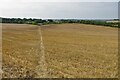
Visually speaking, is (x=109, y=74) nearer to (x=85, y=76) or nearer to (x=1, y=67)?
(x=85, y=76)

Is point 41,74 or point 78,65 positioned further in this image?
point 78,65

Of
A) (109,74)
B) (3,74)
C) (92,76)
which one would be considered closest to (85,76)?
(92,76)

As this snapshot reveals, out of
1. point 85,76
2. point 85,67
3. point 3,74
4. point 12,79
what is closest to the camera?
point 12,79

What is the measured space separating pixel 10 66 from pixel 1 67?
2.23 ft

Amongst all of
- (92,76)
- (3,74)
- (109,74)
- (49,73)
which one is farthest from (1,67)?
(109,74)

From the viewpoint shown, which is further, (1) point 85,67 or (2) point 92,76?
(1) point 85,67

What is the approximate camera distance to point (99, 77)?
1454 cm

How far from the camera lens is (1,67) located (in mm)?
15414

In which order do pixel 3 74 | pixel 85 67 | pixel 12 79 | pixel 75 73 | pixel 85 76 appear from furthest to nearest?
pixel 85 67 → pixel 75 73 → pixel 85 76 → pixel 3 74 → pixel 12 79

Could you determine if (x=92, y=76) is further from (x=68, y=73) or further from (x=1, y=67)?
(x=1, y=67)

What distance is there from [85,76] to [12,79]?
401cm

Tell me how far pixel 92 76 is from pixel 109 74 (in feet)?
4.68

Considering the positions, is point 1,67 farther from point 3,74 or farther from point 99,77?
point 99,77

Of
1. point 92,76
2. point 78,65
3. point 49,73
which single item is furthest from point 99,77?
point 78,65
